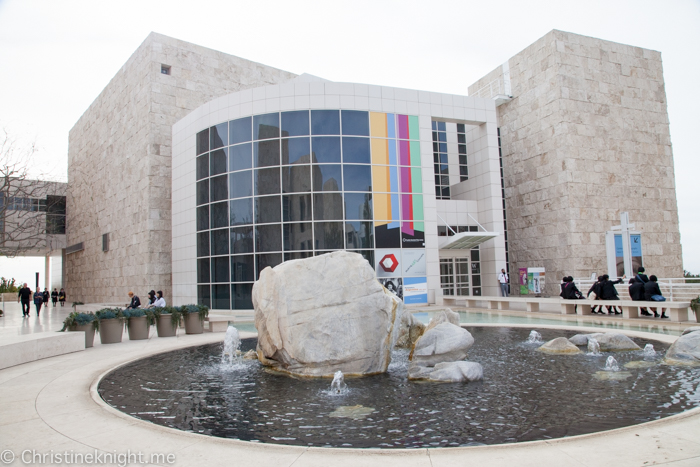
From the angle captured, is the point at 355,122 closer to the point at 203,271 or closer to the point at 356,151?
the point at 356,151

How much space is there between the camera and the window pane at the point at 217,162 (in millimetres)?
28031

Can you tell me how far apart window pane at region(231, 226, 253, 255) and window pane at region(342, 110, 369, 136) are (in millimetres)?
7761

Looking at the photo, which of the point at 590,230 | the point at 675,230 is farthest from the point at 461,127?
the point at 675,230

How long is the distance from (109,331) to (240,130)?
15.7 m

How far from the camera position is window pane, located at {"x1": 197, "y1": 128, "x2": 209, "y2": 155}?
2909 cm

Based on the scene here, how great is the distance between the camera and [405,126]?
27766 mm

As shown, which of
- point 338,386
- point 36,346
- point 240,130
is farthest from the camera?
point 240,130

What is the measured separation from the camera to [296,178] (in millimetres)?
26078

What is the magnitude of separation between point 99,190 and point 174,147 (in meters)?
16.9

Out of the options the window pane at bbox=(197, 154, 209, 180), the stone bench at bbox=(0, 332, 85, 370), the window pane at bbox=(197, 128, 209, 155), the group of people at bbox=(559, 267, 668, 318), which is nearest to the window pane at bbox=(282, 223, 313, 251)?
the window pane at bbox=(197, 154, 209, 180)

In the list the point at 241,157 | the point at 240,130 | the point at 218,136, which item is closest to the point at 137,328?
the point at 241,157

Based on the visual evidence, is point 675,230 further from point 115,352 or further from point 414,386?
point 115,352

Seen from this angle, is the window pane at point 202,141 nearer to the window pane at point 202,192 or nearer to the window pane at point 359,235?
the window pane at point 202,192

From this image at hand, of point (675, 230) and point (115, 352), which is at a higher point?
point (675, 230)
